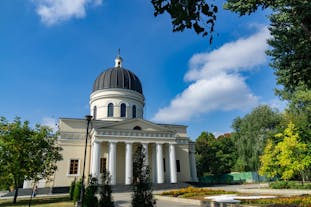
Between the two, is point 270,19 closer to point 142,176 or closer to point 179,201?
point 142,176

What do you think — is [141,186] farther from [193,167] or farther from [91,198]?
[193,167]

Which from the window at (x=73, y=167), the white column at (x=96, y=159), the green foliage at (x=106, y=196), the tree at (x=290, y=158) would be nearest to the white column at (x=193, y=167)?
the tree at (x=290, y=158)

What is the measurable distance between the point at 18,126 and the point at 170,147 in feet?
66.5

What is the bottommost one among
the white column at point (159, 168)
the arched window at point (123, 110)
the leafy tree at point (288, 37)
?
the white column at point (159, 168)

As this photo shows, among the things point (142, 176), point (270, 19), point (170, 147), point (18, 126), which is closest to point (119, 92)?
point (170, 147)

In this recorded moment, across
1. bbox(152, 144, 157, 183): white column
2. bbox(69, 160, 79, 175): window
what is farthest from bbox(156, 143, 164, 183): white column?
bbox(69, 160, 79, 175): window

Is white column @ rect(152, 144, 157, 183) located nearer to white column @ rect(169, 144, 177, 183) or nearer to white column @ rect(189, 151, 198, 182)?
white column @ rect(169, 144, 177, 183)

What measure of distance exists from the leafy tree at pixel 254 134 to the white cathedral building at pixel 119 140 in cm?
912

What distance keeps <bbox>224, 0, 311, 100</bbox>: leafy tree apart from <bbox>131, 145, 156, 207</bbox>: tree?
29.8ft

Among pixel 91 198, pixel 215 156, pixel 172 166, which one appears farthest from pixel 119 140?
pixel 215 156

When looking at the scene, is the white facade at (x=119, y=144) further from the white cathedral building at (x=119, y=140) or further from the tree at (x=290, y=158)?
the tree at (x=290, y=158)

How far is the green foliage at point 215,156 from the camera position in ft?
169

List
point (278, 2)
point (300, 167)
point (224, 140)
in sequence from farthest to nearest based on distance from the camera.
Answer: point (224, 140)
point (300, 167)
point (278, 2)

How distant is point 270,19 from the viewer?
14.6 m
